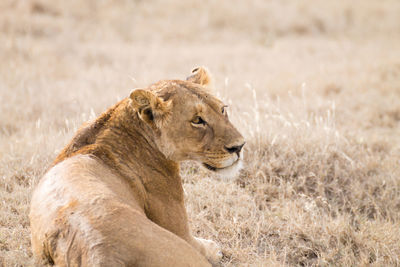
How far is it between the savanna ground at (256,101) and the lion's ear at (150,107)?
1.20 m

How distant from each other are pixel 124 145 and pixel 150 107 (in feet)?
1.01

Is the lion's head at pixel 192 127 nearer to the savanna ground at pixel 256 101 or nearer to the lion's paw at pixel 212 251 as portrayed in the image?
the lion's paw at pixel 212 251

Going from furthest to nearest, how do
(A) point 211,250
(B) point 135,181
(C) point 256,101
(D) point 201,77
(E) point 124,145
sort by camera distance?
(C) point 256,101 < (D) point 201,77 < (A) point 211,250 < (E) point 124,145 < (B) point 135,181

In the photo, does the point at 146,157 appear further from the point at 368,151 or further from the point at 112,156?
the point at 368,151

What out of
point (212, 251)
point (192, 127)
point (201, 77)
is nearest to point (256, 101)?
point (201, 77)

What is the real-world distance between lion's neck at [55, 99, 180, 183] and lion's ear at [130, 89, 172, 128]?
0.34 ft

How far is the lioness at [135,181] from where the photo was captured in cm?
229

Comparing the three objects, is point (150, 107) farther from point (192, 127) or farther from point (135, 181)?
point (135, 181)

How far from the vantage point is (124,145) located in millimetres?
3121

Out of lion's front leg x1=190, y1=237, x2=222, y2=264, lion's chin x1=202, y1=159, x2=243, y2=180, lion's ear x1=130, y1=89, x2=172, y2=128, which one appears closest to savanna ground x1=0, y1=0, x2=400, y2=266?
lion's front leg x1=190, y1=237, x2=222, y2=264

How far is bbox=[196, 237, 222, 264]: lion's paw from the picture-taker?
11.3 ft

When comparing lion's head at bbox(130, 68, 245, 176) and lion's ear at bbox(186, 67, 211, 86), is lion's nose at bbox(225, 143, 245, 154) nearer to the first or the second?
lion's head at bbox(130, 68, 245, 176)

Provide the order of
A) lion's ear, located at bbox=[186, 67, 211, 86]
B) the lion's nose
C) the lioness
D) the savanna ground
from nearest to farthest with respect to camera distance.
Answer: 1. the lioness
2. the lion's nose
3. lion's ear, located at bbox=[186, 67, 211, 86]
4. the savanna ground

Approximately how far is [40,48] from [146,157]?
26.1ft
